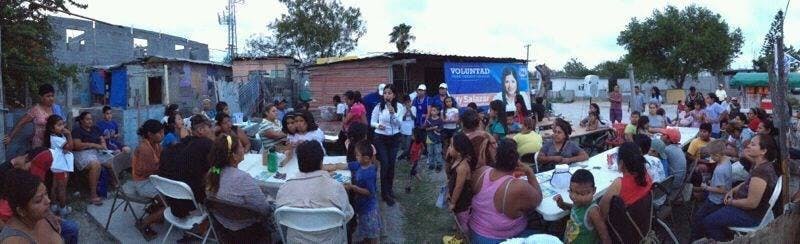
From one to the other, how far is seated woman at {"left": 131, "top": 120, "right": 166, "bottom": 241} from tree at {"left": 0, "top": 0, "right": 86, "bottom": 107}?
4.08m

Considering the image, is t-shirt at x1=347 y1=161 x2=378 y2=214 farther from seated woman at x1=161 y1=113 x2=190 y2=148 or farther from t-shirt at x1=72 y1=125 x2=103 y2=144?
t-shirt at x1=72 y1=125 x2=103 y2=144

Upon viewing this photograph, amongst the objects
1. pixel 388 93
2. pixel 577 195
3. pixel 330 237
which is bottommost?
pixel 330 237

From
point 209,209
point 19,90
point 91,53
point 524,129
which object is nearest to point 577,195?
point 209,209

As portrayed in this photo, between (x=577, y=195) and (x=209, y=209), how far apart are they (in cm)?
266

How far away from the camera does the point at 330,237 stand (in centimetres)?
388

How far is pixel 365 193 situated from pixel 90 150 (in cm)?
398

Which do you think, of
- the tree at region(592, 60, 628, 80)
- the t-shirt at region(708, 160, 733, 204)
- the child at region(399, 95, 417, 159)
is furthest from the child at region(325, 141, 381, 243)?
the tree at region(592, 60, 628, 80)

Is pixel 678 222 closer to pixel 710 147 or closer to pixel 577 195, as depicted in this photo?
pixel 710 147

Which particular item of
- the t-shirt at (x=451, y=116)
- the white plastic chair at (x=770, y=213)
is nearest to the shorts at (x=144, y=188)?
the t-shirt at (x=451, y=116)

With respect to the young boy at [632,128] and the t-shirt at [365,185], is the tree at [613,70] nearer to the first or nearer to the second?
the young boy at [632,128]

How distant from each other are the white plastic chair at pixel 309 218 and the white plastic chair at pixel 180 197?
0.88 meters

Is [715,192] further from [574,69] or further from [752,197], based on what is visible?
[574,69]

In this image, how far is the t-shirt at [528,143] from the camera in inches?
261

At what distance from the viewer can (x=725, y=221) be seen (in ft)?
14.1
